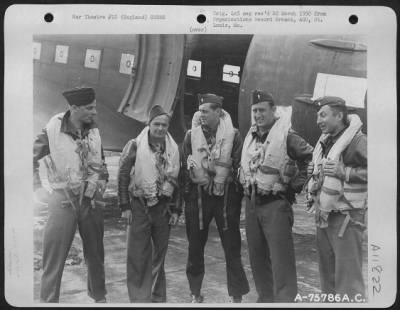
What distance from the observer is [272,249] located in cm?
241

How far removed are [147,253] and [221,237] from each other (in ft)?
0.93

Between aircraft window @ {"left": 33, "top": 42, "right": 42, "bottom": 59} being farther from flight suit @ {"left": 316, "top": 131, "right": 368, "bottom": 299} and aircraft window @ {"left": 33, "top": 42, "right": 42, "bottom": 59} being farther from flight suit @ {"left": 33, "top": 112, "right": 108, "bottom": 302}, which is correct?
flight suit @ {"left": 316, "top": 131, "right": 368, "bottom": 299}

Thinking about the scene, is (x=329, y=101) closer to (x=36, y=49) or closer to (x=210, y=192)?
(x=210, y=192)

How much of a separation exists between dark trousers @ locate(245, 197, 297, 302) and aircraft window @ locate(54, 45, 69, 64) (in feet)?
2.86

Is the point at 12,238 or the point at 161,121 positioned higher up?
the point at 161,121

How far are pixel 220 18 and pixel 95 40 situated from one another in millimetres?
475

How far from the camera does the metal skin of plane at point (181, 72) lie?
7.84 feet

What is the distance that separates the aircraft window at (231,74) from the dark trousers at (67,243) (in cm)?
68

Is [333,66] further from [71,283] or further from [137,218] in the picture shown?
[71,283]

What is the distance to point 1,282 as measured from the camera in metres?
2.46

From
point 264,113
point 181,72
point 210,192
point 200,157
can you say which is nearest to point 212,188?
point 210,192

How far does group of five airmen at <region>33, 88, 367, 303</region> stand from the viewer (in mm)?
2387

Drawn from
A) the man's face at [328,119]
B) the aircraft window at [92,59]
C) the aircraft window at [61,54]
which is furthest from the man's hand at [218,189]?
the aircraft window at [61,54]

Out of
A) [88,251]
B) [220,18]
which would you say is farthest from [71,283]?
[220,18]
